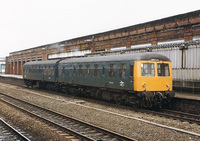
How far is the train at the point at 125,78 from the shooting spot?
13.1 metres

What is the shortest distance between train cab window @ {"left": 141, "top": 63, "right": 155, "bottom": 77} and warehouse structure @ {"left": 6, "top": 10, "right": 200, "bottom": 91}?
12.3 ft

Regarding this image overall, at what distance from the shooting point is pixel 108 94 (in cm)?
1619

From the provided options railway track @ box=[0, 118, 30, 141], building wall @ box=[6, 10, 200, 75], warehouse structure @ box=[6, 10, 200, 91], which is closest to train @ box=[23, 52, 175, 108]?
warehouse structure @ box=[6, 10, 200, 91]

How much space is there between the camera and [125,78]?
13.9 metres

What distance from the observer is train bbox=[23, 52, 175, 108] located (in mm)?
13094

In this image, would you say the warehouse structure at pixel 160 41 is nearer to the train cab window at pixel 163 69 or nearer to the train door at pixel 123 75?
the train cab window at pixel 163 69

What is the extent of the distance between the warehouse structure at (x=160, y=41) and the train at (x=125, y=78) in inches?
105

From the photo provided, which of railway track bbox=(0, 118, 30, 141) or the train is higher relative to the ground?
the train

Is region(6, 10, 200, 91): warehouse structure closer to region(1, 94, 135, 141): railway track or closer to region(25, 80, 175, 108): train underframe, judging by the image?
region(25, 80, 175, 108): train underframe

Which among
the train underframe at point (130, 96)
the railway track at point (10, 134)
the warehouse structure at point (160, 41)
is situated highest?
the warehouse structure at point (160, 41)

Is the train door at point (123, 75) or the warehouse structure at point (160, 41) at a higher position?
the warehouse structure at point (160, 41)

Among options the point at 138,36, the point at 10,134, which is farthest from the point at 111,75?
the point at 138,36

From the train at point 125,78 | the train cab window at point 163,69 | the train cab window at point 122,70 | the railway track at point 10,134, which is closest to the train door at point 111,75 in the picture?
the train at point 125,78

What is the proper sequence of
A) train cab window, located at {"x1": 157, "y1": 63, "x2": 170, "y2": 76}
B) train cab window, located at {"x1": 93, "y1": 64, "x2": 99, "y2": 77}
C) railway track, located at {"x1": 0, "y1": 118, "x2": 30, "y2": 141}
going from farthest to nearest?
1. train cab window, located at {"x1": 93, "y1": 64, "x2": 99, "y2": 77}
2. train cab window, located at {"x1": 157, "y1": 63, "x2": 170, "y2": 76}
3. railway track, located at {"x1": 0, "y1": 118, "x2": 30, "y2": 141}
